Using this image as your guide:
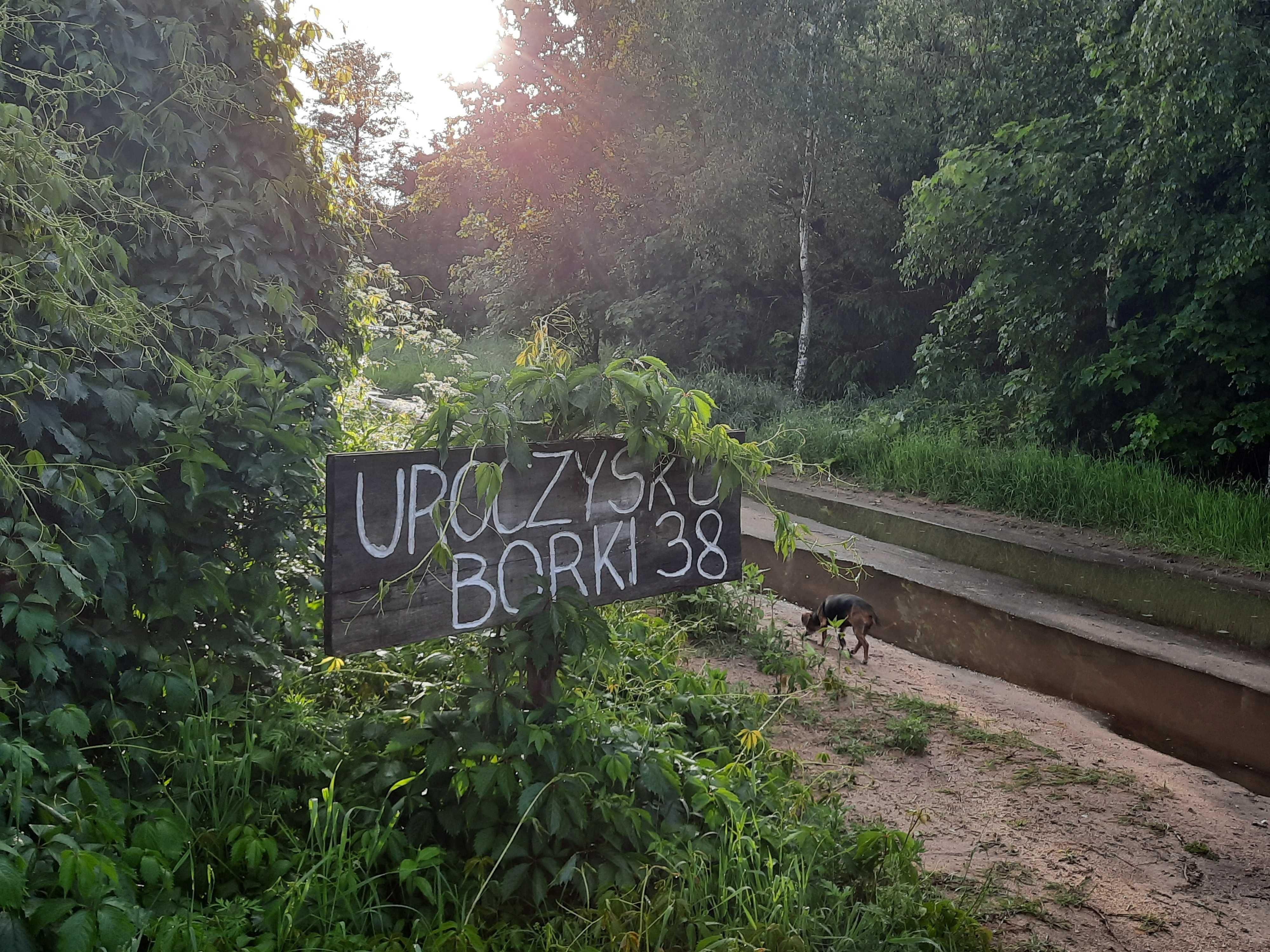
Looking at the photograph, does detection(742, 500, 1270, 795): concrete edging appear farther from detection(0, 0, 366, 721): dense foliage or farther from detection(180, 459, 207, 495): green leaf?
detection(180, 459, 207, 495): green leaf

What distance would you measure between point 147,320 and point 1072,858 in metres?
3.72

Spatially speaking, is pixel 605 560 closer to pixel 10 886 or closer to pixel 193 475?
pixel 193 475

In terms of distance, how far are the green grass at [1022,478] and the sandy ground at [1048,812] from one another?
1560mm

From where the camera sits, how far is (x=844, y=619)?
5664 mm

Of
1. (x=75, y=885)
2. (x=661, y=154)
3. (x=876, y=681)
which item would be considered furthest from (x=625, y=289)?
(x=75, y=885)

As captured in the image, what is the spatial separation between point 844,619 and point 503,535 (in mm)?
3518

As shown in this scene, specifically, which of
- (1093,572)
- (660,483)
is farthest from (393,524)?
(1093,572)

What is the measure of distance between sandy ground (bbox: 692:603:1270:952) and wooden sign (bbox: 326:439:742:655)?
138cm

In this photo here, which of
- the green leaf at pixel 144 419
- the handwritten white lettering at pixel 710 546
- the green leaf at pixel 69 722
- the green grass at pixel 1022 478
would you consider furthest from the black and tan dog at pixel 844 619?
the green leaf at pixel 69 722

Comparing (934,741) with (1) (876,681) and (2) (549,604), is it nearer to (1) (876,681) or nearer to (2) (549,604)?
(1) (876,681)

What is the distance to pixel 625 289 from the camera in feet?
80.0

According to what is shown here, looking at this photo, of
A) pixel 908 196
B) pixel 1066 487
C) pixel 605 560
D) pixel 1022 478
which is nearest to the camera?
pixel 605 560

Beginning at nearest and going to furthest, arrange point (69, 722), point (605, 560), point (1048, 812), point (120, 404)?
point (69, 722), point (120, 404), point (605, 560), point (1048, 812)

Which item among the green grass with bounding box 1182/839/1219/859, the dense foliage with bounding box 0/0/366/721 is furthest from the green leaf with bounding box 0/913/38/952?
the green grass with bounding box 1182/839/1219/859
